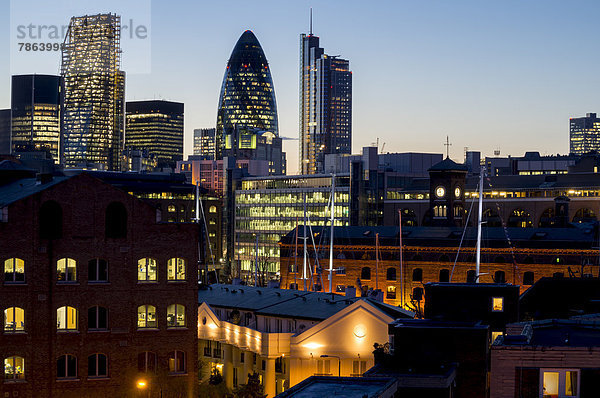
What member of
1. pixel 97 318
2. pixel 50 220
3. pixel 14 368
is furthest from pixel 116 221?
pixel 14 368

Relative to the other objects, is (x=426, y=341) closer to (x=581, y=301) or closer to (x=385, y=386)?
(x=385, y=386)

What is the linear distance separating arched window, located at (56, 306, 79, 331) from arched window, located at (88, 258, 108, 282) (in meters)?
2.21

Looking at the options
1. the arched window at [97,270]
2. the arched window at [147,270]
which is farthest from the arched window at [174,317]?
the arched window at [97,270]

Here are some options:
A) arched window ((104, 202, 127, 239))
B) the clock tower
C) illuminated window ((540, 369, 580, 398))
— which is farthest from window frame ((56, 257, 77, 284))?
the clock tower

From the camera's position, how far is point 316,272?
5950 inches

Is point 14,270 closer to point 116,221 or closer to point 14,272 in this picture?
point 14,272

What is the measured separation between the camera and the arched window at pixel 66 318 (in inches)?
2467

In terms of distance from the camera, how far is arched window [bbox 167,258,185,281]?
6556 cm

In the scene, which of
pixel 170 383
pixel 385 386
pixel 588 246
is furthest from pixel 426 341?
pixel 588 246

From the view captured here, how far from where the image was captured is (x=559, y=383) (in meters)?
37.3

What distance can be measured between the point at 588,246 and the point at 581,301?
210 ft

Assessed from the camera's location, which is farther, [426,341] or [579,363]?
[426,341]

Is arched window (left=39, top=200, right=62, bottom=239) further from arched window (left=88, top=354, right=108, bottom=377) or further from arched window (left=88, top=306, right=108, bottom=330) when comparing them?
arched window (left=88, top=354, right=108, bottom=377)

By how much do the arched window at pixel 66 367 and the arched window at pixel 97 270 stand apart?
490 cm
